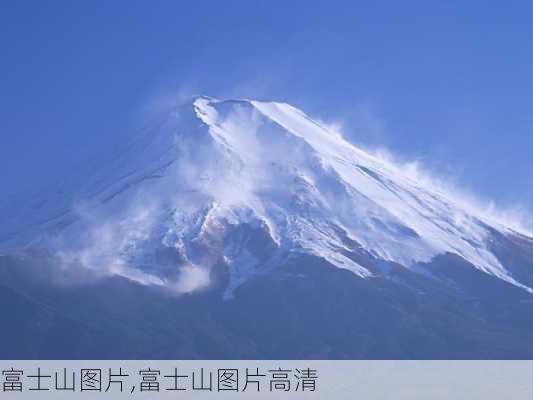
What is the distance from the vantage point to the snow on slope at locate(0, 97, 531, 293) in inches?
5768

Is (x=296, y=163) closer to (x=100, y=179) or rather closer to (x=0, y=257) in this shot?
(x=100, y=179)

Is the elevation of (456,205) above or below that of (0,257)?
above

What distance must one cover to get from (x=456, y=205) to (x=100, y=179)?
1908 inches

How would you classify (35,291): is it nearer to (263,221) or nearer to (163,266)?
(163,266)

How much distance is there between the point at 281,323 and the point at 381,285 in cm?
1321

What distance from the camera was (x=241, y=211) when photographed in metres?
157

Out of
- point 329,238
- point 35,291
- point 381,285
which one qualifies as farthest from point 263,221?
point 35,291

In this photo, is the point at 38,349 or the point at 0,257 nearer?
the point at 38,349

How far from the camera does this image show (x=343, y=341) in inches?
5172

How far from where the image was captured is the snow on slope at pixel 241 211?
14650 cm

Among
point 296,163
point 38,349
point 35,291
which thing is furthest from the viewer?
point 296,163

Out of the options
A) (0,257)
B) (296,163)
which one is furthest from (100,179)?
(0,257)

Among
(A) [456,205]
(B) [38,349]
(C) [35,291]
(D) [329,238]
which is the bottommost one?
(B) [38,349]

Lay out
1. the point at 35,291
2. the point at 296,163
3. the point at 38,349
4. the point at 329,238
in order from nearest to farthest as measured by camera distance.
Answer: the point at 38,349 → the point at 35,291 → the point at 329,238 → the point at 296,163
